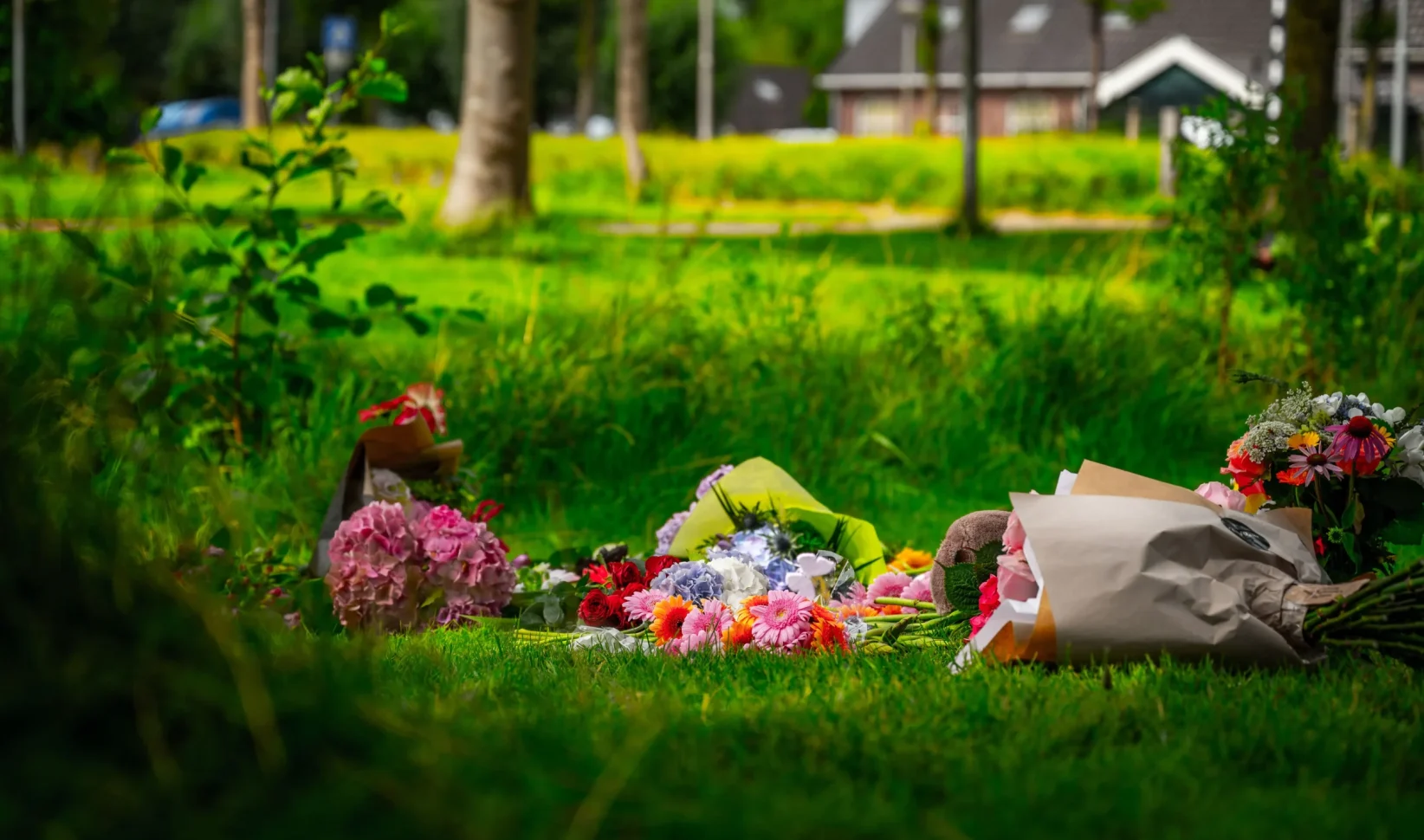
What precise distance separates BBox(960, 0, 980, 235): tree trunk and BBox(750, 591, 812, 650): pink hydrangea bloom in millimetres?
14157

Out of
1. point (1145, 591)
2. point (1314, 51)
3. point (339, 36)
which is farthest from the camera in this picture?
point (339, 36)

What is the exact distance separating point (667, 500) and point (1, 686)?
4.25m

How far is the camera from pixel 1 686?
6.09ft

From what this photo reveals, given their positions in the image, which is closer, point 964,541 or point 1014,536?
point 1014,536

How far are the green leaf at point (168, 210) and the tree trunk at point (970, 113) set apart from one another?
13388mm

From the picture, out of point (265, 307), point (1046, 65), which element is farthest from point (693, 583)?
point (1046, 65)

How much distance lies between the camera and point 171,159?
17.8ft

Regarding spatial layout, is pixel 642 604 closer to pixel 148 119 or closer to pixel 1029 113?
pixel 148 119

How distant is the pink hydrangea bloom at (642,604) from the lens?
13.6 ft

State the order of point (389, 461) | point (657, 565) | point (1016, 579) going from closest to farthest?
point (1016, 579) → point (657, 565) → point (389, 461)

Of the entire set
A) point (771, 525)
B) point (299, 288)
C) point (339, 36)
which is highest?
point (339, 36)

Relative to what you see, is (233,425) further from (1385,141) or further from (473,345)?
(1385,141)

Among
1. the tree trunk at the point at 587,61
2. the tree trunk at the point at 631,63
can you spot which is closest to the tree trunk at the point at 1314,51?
the tree trunk at the point at 631,63

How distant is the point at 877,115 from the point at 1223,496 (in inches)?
2299
